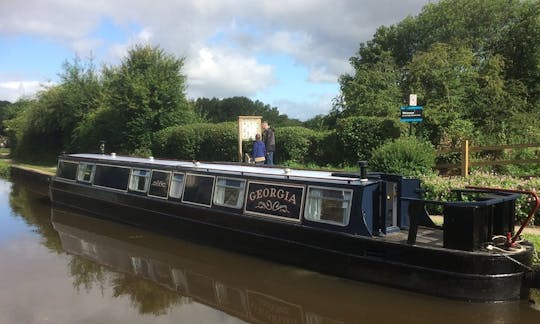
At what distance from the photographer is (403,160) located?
10.4 metres

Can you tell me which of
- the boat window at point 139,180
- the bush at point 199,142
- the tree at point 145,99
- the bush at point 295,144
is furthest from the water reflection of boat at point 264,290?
the tree at point 145,99

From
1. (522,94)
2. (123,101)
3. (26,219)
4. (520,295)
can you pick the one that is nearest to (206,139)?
(123,101)

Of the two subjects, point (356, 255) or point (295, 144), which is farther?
point (295, 144)

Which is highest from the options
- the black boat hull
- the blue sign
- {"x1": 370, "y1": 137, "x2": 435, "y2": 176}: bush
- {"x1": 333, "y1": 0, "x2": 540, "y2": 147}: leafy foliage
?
{"x1": 333, "y1": 0, "x2": 540, "y2": 147}: leafy foliage

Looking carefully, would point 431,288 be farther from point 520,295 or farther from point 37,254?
point 37,254

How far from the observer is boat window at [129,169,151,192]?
32.8 ft

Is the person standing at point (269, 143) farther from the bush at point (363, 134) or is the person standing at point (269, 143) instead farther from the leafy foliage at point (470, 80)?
the leafy foliage at point (470, 80)

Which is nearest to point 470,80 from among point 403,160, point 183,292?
point 403,160

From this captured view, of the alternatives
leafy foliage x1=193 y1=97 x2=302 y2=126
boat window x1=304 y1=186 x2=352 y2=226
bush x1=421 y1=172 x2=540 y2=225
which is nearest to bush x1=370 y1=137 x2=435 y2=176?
bush x1=421 y1=172 x2=540 y2=225

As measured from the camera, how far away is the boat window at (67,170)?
12.6 meters

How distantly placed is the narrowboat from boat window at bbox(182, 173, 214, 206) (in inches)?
0.7

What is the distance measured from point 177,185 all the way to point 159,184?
57 cm

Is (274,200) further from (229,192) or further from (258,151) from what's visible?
(258,151)

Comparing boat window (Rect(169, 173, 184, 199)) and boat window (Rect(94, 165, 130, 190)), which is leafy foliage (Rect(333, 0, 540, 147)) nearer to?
boat window (Rect(169, 173, 184, 199))
